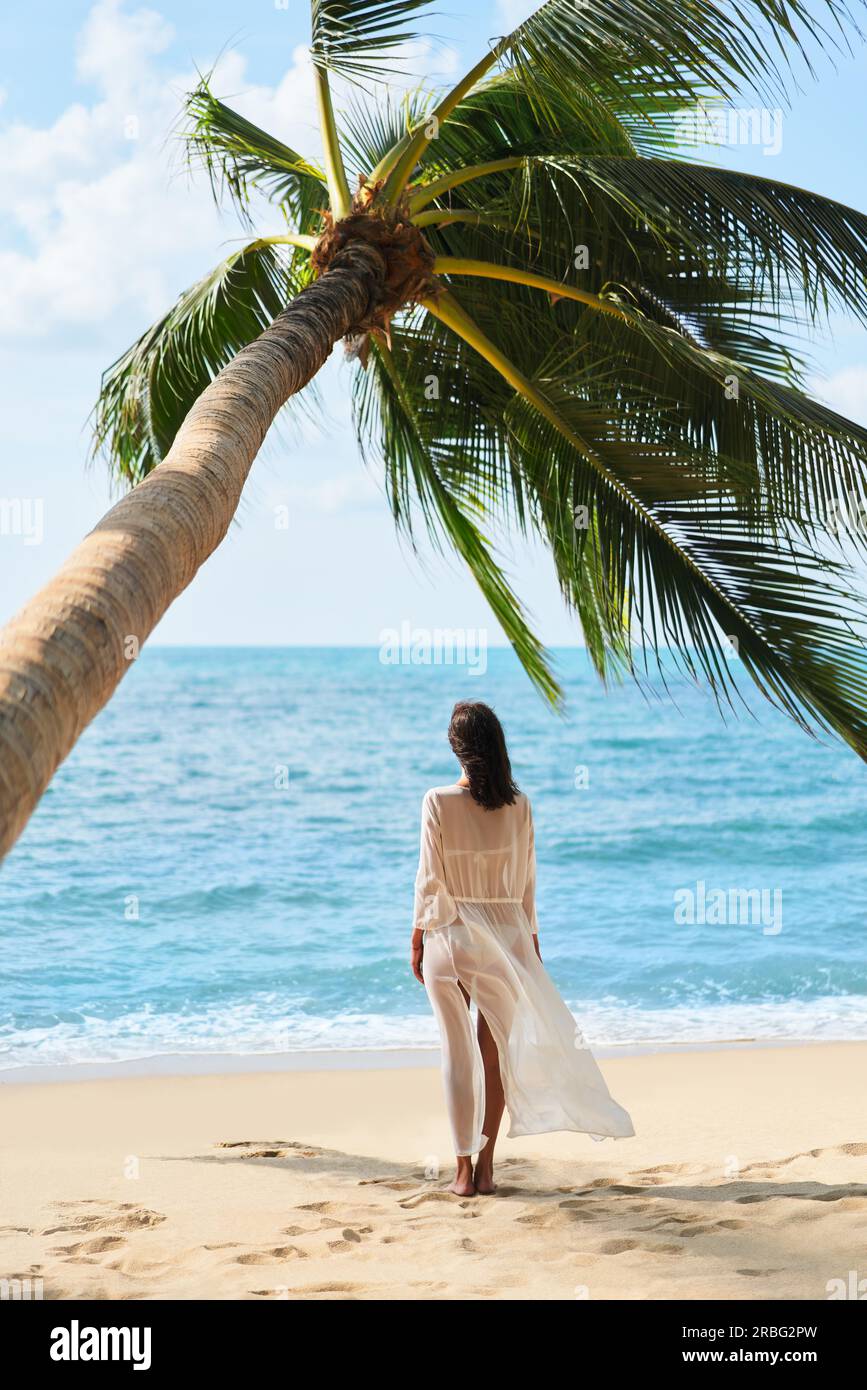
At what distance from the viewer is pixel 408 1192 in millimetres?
4699

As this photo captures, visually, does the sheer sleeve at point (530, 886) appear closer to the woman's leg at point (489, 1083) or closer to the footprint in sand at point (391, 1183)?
the woman's leg at point (489, 1083)

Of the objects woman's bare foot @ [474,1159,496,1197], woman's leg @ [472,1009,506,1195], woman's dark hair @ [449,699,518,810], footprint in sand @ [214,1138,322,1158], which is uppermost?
woman's dark hair @ [449,699,518,810]

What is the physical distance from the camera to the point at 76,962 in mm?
11398

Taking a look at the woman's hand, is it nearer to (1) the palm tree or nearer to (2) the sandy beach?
(2) the sandy beach

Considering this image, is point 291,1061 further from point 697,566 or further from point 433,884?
point 697,566

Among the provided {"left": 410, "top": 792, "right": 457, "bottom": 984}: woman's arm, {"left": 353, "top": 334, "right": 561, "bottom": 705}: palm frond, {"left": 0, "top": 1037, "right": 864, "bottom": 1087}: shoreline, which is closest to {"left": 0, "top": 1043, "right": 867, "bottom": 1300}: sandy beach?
{"left": 0, "top": 1037, "right": 864, "bottom": 1087}: shoreline

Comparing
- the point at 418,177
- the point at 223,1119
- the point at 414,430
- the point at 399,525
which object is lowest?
the point at 223,1119

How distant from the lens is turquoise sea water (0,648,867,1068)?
31.1 feet

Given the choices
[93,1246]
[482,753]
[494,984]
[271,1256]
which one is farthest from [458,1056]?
[93,1246]

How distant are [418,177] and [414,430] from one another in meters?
1.46

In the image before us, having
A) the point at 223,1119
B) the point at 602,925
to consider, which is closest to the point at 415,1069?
the point at 223,1119

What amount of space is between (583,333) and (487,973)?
127 inches

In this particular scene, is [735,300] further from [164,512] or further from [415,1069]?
[415,1069]
